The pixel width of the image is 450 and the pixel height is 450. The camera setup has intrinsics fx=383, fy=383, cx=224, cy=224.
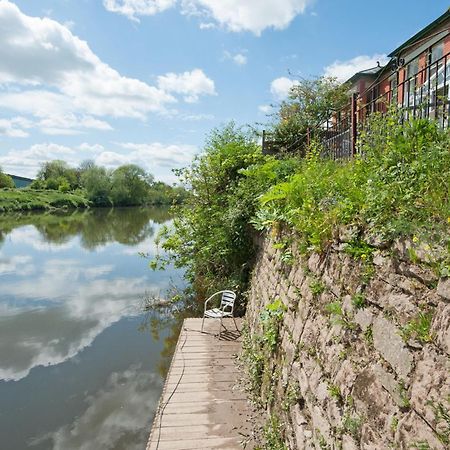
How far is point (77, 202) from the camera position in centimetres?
7019

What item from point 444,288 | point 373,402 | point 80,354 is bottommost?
point 80,354

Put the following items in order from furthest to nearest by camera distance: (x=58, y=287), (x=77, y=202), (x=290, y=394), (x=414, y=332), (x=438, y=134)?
(x=77, y=202), (x=58, y=287), (x=290, y=394), (x=438, y=134), (x=414, y=332)

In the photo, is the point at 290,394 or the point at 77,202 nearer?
the point at 290,394

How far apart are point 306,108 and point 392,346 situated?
12.9 metres

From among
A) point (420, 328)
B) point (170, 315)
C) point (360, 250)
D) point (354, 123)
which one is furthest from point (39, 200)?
point (420, 328)

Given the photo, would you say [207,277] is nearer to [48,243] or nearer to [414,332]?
[414,332]

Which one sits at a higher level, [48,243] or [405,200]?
[405,200]

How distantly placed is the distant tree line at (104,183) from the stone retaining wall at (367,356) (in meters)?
63.9

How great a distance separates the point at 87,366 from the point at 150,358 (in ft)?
5.20

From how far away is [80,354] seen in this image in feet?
34.2

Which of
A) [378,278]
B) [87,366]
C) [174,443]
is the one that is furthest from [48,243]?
[378,278]

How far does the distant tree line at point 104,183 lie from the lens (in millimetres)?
74312

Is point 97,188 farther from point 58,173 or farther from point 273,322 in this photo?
point 273,322

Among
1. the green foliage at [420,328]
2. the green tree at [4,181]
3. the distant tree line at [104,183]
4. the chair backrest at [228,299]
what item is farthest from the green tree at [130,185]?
the green foliage at [420,328]
